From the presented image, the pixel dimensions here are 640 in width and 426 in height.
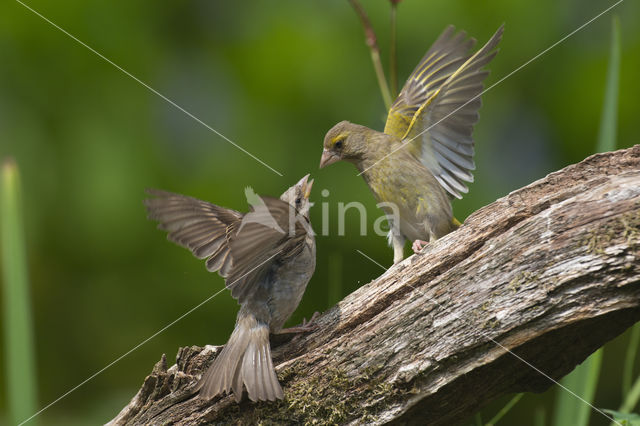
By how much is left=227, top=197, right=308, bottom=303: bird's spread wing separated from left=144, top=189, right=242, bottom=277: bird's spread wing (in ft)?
0.64

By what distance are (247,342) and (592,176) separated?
1.82 m

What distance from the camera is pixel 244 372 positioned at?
3062 mm

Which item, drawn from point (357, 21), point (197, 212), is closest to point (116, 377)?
point (197, 212)

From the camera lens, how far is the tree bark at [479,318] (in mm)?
2631

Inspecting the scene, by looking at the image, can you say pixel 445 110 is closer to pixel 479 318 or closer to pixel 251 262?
pixel 251 262

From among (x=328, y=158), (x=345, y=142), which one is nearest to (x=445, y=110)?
(x=345, y=142)

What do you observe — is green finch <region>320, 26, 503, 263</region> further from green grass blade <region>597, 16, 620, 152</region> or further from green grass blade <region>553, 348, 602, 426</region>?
green grass blade <region>553, 348, 602, 426</region>

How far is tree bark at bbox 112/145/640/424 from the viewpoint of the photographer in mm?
2631

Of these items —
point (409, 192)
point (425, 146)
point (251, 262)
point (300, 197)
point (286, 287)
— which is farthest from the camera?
point (425, 146)

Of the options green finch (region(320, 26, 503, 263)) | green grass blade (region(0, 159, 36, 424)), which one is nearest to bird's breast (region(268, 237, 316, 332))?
green finch (region(320, 26, 503, 263))

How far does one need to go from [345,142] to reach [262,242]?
1777mm

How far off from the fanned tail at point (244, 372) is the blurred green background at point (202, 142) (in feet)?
5.85

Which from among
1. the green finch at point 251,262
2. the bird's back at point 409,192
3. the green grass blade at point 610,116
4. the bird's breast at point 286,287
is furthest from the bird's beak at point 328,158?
the green grass blade at point 610,116

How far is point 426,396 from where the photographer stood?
2801 millimetres
